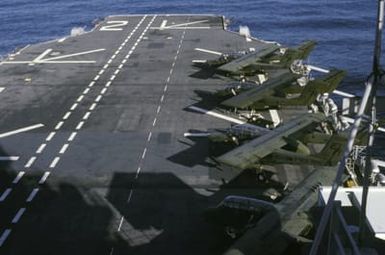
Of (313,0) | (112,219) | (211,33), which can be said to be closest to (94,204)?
(112,219)

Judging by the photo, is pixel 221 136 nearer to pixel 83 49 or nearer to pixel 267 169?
pixel 267 169

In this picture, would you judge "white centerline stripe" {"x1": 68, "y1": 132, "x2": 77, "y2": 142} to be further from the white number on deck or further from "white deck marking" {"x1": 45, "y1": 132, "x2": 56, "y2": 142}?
the white number on deck

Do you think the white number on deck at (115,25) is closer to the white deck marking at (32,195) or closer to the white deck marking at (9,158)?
the white deck marking at (9,158)

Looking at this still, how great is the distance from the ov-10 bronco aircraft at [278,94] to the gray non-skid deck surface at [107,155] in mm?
3332

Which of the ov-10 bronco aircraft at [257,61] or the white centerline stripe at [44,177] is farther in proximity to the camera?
the ov-10 bronco aircraft at [257,61]

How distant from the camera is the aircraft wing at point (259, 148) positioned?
40.2 metres

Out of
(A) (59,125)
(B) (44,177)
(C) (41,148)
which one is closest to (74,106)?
(A) (59,125)

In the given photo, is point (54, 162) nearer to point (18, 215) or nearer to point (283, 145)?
point (18, 215)

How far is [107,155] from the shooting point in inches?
1868

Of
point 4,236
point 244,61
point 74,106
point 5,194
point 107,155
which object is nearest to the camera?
point 4,236

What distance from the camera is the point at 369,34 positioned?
11444 cm

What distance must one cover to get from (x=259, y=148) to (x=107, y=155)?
14.4 m

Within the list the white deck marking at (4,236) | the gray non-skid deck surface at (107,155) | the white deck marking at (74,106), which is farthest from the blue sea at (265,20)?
the white deck marking at (4,236)

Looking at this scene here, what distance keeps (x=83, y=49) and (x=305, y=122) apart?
4968 centimetres
